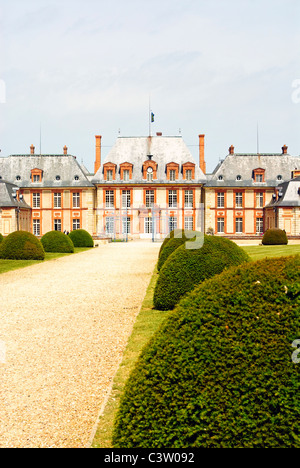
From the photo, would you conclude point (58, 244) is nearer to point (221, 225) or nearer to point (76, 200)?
point (76, 200)

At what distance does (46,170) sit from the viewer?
147 ft

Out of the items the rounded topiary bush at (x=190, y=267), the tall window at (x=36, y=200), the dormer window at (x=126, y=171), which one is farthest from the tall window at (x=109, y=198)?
the rounded topiary bush at (x=190, y=267)

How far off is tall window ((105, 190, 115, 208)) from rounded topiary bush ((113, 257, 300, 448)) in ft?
139

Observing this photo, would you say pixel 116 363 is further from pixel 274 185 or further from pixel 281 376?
pixel 274 185

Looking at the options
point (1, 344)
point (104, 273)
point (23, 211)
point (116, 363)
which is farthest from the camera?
point (23, 211)

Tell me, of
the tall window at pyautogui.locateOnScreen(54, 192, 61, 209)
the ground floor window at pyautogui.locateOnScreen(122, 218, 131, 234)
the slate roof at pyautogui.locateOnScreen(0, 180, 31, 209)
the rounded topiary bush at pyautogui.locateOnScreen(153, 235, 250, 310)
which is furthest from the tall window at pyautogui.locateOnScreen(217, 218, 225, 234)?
the rounded topiary bush at pyautogui.locateOnScreen(153, 235, 250, 310)

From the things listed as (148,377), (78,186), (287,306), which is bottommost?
(148,377)

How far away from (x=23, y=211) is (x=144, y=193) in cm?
1167

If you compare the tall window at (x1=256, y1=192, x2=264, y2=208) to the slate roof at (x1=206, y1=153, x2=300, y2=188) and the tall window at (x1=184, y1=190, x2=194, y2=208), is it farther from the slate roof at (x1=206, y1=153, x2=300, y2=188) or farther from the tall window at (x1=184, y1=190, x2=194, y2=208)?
the tall window at (x1=184, y1=190, x2=194, y2=208)

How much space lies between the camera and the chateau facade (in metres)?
44.1

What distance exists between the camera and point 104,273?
13.5 meters

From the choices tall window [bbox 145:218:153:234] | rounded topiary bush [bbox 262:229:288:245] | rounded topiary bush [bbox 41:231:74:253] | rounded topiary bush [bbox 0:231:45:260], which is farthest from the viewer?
tall window [bbox 145:218:153:234]

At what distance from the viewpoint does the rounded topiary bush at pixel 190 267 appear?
7245 mm
